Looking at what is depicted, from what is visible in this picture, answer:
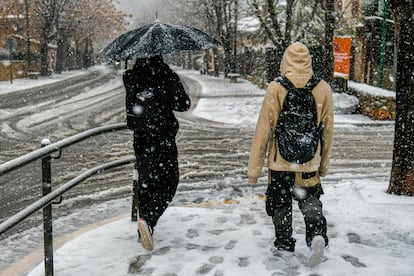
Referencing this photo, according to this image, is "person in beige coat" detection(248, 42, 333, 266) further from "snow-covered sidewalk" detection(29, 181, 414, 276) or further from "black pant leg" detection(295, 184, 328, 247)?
"snow-covered sidewalk" detection(29, 181, 414, 276)

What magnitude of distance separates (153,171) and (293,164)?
123cm

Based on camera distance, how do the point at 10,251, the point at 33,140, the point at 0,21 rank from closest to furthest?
the point at 10,251, the point at 33,140, the point at 0,21

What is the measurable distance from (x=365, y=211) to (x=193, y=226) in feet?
6.22

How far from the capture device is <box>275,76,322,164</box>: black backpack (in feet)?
12.9

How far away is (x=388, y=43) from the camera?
2086 centimetres

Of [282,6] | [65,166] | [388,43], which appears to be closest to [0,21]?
[282,6]

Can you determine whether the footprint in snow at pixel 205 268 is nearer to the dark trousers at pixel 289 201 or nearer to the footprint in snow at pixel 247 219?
the dark trousers at pixel 289 201

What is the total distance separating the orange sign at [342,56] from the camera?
1828 cm

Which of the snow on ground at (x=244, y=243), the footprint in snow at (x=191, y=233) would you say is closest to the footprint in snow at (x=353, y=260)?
the snow on ground at (x=244, y=243)

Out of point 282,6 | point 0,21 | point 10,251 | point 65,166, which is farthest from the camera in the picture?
point 0,21

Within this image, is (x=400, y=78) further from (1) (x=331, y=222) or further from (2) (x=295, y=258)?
(2) (x=295, y=258)

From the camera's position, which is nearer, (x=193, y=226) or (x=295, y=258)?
(x=295, y=258)

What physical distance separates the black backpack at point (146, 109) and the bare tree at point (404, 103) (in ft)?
9.45

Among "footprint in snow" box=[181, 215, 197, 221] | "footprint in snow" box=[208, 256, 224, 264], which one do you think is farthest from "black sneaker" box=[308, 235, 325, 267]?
"footprint in snow" box=[181, 215, 197, 221]
